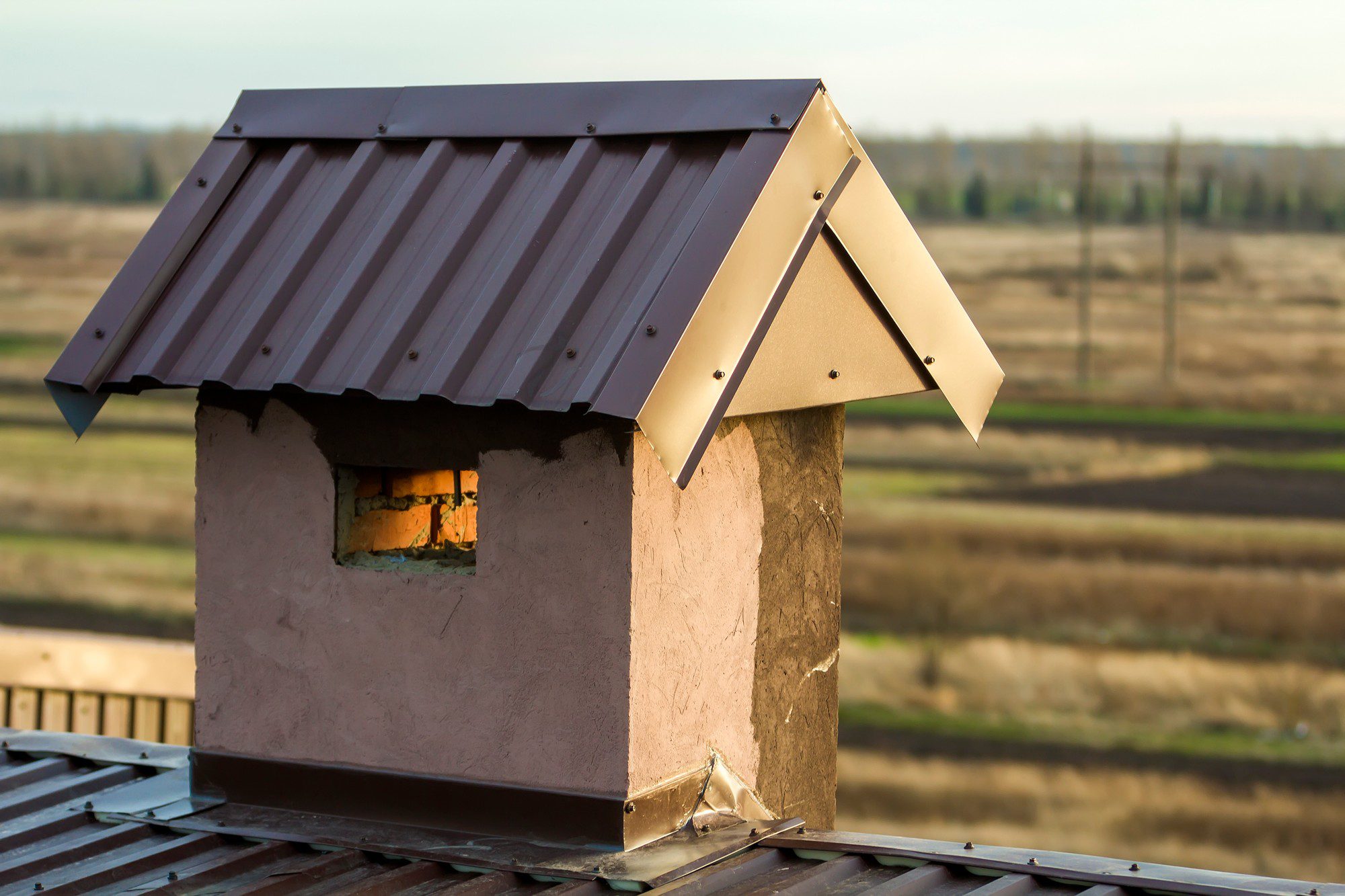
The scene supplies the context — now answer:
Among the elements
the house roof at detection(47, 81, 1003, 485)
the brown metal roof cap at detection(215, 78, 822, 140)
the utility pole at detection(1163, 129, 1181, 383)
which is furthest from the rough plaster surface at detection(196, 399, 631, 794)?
the utility pole at detection(1163, 129, 1181, 383)

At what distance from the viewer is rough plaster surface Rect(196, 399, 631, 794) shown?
457cm

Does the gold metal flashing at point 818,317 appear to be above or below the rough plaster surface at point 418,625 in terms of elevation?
above

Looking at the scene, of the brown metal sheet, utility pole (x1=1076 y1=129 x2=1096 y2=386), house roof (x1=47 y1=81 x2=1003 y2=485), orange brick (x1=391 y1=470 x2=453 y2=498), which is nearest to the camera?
house roof (x1=47 y1=81 x2=1003 y2=485)

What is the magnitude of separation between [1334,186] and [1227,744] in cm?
2972

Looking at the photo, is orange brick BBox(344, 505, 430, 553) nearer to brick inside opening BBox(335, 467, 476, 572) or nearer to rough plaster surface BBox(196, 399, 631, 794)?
brick inside opening BBox(335, 467, 476, 572)

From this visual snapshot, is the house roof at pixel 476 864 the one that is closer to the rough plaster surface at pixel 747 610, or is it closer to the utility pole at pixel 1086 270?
the rough plaster surface at pixel 747 610

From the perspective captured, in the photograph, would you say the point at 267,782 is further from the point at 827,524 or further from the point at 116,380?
the point at 827,524

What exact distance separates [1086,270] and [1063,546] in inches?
528

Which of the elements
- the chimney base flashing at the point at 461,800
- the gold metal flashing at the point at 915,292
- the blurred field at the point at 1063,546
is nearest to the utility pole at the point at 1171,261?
the blurred field at the point at 1063,546

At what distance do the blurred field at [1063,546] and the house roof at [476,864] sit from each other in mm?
15331

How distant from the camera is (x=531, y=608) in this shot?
15.3 ft

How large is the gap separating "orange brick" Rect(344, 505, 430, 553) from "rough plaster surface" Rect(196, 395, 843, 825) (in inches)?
9.3

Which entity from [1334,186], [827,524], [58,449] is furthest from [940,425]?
[827,524]

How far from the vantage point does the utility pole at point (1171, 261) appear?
40688 millimetres
